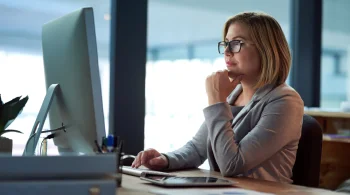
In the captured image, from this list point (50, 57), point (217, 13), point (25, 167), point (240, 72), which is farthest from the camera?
point (217, 13)

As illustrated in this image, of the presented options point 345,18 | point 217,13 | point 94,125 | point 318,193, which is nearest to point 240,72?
point 318,193

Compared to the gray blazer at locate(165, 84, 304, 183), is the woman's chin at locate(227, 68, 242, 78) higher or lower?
higher

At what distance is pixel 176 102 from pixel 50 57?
1.62 meters

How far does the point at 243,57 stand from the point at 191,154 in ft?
1.44

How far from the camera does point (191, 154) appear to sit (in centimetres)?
213

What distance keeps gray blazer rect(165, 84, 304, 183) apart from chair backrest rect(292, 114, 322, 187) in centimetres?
6

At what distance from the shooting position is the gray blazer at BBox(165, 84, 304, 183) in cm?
180

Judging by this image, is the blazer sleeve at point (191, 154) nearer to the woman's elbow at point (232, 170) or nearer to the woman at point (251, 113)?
the woman at point (251, 113)

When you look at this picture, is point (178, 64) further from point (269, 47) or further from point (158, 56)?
point (269, 47)

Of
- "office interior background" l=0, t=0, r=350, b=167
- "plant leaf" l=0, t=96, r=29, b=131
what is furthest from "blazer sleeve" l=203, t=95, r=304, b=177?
"office interior background" l=0, t=0, r=350, b=167

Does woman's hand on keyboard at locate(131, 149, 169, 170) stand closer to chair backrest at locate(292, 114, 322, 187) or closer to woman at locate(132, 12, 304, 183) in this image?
woman at locate(132, 12, 304, 183)

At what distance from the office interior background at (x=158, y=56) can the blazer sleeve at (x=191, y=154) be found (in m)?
0.69

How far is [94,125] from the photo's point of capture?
4.51 feet

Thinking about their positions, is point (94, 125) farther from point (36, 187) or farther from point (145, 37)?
point (145, 37)
